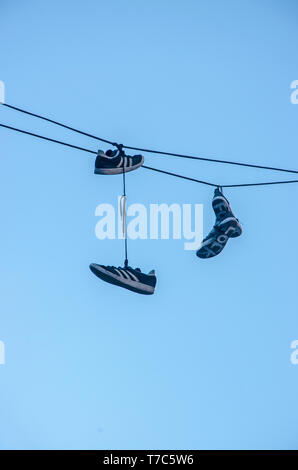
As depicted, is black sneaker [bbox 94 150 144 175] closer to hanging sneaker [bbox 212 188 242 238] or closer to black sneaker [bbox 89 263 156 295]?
black sneaker [bbox 89 263 156 295]

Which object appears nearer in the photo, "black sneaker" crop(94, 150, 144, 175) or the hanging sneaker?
"black sneaker" crop(94, 150, 144, 175)

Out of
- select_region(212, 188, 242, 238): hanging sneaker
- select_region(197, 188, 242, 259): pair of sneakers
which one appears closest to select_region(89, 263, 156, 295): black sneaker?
select_region(197, 188, 242, 259): pair of sneakers

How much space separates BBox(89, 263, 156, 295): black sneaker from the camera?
503 centimetres

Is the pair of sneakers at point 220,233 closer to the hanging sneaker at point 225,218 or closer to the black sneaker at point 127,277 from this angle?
the hanging sneaker at point 225,218

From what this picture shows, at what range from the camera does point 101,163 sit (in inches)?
200

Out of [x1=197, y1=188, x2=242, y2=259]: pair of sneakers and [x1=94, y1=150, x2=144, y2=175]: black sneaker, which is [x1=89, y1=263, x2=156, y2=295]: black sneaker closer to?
[x1=197, y1=188, x2=242, y2=259]: pair of sneakers

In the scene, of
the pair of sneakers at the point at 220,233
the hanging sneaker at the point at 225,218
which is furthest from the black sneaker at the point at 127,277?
the hanging sneaker at the point at 225,218

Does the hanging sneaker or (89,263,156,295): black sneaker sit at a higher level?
the hanging sneaker

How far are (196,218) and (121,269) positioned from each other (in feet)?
3.62

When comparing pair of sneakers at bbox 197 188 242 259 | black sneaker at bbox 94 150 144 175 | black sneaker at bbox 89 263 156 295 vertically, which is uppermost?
black sneaker at bbox 94 150 144 175

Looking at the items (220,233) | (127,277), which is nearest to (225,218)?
(220,233)

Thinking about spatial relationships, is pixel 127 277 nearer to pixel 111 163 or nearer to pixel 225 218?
pixel 111 163
